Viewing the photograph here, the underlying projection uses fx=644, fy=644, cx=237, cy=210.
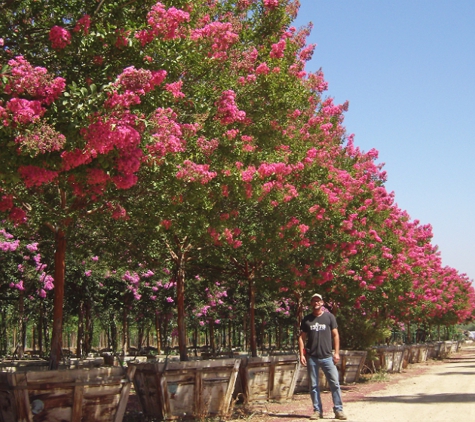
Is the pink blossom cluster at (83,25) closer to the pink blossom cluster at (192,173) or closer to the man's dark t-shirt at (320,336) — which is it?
the pink blossom cluster at (192,173)

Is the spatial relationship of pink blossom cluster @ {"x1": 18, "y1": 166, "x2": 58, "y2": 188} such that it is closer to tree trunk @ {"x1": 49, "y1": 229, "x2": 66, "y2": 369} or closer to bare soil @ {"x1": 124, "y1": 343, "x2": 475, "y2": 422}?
tree trunk @ {"x1": 49, "y1": 229, "x2": 66, "y2": 369}

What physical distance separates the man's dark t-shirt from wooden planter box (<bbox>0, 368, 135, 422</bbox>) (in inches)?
120

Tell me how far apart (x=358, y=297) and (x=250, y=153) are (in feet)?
29.8

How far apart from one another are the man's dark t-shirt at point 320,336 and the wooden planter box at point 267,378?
7.21 feet

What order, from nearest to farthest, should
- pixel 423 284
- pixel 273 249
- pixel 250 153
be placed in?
1. pixel 250 153
2. pixel 273 249
3. pixel 423 284

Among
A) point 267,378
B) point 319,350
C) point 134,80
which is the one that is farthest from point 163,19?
point 267,378

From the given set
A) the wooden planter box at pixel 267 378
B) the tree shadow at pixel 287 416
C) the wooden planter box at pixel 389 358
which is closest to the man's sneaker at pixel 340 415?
the tree shadow at pixel 287 416

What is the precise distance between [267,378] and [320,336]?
290 centimetres

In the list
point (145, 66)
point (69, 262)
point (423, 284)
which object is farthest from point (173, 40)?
point (423, 284)

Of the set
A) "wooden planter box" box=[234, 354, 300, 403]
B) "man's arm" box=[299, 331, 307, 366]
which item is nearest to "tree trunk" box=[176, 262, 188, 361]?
"wooden planter box" box=[234, 354, 300, 403]

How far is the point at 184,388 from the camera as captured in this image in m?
9.78

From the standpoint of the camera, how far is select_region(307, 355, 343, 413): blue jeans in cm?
936

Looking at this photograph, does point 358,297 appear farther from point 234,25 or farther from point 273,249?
point 234,25

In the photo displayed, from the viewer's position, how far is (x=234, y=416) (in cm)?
1058
